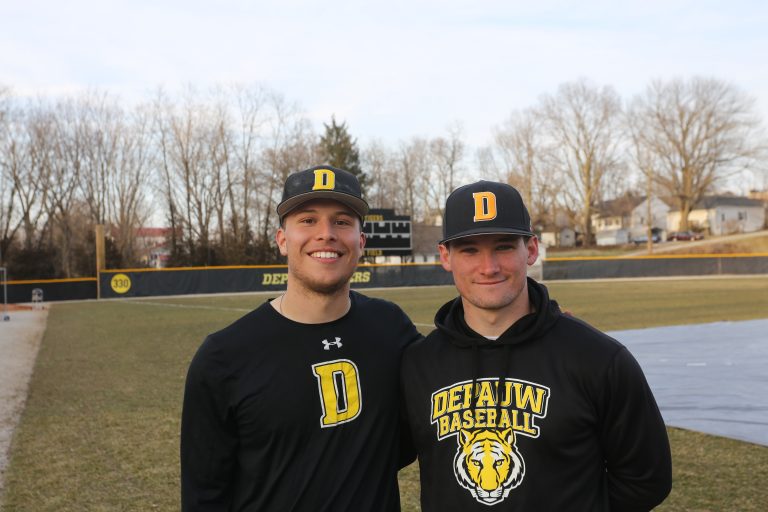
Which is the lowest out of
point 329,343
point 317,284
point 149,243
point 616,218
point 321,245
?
point 329,343

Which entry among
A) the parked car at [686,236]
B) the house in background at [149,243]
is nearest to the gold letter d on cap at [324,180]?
the house in background at [149,243]

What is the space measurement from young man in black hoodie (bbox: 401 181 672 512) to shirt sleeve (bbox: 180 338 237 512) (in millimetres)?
695

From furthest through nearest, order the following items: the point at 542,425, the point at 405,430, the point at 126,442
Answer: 1. the point at 126,442
2. the point at 405,430
3. the point at 542,425

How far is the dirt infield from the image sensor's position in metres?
7.87

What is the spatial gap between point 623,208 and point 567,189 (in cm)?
1868

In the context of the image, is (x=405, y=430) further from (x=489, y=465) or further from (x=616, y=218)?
(x=616, y=218)

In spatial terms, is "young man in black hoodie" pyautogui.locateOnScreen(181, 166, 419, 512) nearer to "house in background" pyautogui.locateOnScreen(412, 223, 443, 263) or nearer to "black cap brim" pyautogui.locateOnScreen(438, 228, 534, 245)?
"black cap brim" pyautogui.locateOnScreen(438, 228, 534, 245)

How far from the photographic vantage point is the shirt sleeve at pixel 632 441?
2.23m

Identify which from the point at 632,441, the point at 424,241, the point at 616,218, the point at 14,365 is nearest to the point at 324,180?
the point at 632,441

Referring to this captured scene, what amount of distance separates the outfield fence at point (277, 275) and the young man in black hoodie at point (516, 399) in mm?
31609

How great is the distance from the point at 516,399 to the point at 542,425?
12 cm

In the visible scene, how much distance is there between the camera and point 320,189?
2.55 metres

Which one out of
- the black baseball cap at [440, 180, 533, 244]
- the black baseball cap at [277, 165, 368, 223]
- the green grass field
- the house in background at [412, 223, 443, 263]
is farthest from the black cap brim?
the house in background at [412, 223, 443, 263]

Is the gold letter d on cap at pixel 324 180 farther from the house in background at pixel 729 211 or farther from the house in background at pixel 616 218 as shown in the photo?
the house in background at pixel 729 211
